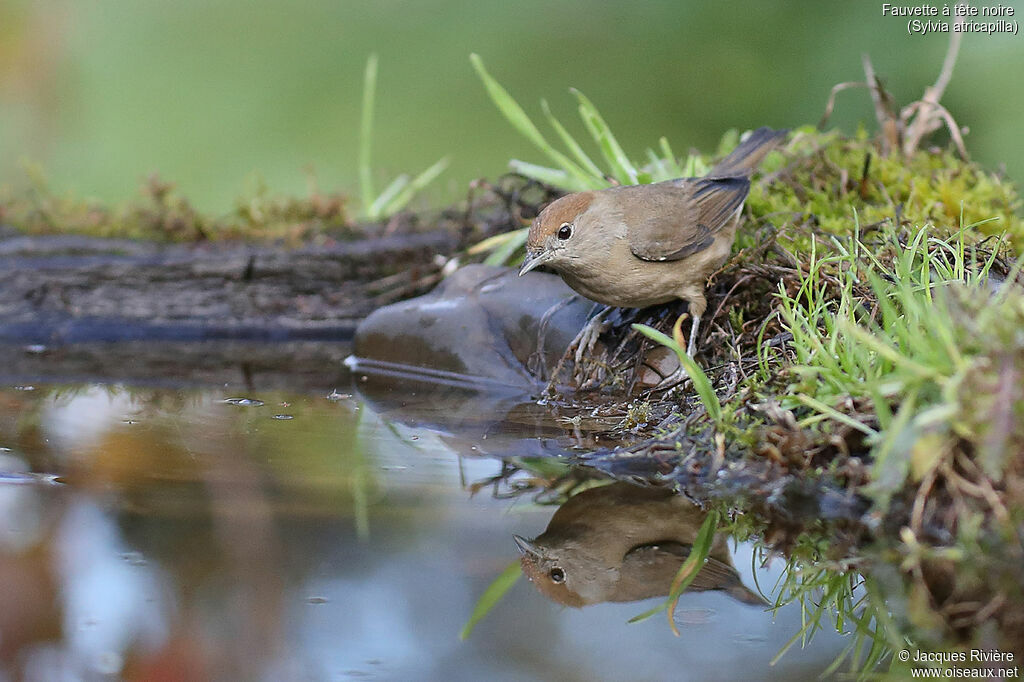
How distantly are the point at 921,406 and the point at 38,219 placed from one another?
5.47 m

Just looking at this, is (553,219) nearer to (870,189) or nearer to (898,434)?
(898,434)

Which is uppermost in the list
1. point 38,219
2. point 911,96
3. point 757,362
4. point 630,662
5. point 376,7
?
point 376,7

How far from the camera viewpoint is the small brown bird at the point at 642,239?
379cm

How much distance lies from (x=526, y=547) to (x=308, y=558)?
1.96 feet

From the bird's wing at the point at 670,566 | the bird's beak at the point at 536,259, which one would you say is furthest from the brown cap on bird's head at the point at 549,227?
the bird's wing at the point at 670,566

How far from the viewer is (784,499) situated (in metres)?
2.85

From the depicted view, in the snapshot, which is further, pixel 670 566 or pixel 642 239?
pixel 642 239

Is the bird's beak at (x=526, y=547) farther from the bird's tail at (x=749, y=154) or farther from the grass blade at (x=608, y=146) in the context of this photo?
the grass blade at (x=608, y=146)

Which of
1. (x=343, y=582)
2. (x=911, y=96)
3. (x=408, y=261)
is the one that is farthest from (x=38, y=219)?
(x=911, y=96)

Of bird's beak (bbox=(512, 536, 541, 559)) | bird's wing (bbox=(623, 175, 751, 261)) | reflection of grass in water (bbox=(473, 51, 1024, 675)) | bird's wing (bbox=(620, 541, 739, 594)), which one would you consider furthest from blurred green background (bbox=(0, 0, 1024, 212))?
bird's wing (bbox=(620, 541, 739, 594))

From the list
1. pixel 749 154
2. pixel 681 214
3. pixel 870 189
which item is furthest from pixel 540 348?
pixel 870 189

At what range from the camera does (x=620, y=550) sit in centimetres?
260

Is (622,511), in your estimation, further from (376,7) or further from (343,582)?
(376,7)

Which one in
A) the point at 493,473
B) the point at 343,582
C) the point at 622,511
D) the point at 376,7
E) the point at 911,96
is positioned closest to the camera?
the point at 343,582
